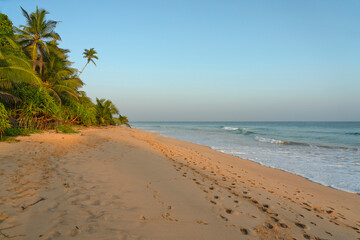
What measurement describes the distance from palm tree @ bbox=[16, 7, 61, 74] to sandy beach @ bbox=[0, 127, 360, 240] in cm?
1352

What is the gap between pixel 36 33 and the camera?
51.6 feet

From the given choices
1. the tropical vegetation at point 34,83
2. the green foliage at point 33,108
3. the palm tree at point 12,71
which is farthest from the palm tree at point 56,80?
the palm tree at point 12,71

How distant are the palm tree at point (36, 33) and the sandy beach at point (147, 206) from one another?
13523 mm

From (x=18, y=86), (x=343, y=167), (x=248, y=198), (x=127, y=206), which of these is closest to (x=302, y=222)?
(x=248, y=198)

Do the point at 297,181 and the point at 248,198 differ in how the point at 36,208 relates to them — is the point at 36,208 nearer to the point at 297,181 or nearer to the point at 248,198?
the point at 248,198

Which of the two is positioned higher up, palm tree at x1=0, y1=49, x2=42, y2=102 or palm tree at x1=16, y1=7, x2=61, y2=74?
palm tree at x1=16, y1=7, x2=61, y2=74

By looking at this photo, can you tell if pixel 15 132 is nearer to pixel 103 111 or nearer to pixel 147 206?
pixel 147 206

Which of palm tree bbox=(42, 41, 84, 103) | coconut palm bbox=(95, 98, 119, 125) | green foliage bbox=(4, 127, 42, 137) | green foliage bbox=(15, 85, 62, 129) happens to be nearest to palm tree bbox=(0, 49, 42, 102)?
green foliage bbox=(15, 85, 62, 129)

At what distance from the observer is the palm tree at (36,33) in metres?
15.2

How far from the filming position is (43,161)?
18.4ft

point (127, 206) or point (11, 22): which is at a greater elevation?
point (11, 22)

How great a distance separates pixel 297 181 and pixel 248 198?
3969 mm

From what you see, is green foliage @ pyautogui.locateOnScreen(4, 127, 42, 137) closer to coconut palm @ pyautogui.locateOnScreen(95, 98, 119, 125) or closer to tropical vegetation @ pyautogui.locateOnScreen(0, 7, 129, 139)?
tropical vegetation @ pyautogui.locateOnScreen(0, 7, 129, 139)

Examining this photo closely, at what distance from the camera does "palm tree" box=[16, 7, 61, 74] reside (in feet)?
50.0
